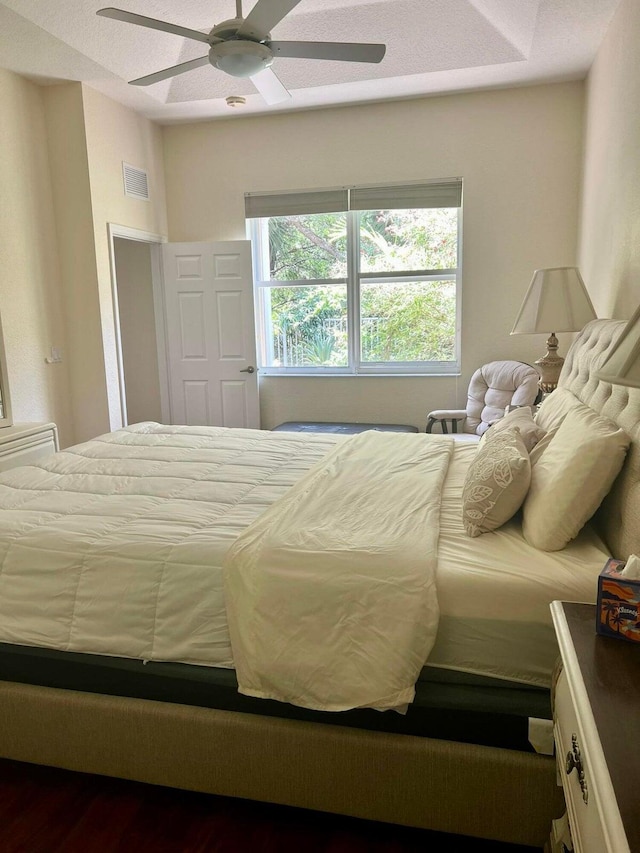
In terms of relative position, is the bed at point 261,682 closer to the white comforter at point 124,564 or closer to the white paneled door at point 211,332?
the white comforter at point 124,564

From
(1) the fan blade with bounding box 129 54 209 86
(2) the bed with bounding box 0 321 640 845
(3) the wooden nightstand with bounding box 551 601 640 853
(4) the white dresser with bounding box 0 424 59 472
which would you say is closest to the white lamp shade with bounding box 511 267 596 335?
(2) the bed with bounding box 0 321 640 845

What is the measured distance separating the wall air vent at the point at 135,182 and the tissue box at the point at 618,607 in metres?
4.63

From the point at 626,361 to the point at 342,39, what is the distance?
12.7 ft

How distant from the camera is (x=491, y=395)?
14.7 feet

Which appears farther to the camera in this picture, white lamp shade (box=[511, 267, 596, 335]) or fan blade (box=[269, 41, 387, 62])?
white lamp shade (box=[511, 267, 596, 335])

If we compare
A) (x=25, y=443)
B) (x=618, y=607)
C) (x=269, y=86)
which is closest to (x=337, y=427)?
(x=25, y=443)

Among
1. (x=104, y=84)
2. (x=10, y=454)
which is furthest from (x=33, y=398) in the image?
(x=104, y=84)

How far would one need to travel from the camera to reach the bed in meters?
1.47

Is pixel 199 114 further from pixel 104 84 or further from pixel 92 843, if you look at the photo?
pixel 92 843

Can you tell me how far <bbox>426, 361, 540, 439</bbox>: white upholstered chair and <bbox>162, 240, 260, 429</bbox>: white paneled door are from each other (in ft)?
5.66

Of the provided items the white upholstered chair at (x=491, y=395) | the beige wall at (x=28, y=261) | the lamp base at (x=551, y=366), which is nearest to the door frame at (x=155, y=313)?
the beige wall at (x=28, y=261)

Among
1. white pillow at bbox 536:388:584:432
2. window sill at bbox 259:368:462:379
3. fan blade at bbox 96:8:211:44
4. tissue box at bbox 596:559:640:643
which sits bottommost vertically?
tissue box at bbox 596:559:640:643

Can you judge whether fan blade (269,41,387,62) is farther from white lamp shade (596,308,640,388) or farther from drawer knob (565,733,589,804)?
drawer knob (565,733,589,804)

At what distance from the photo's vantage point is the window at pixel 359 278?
16.0 ft
